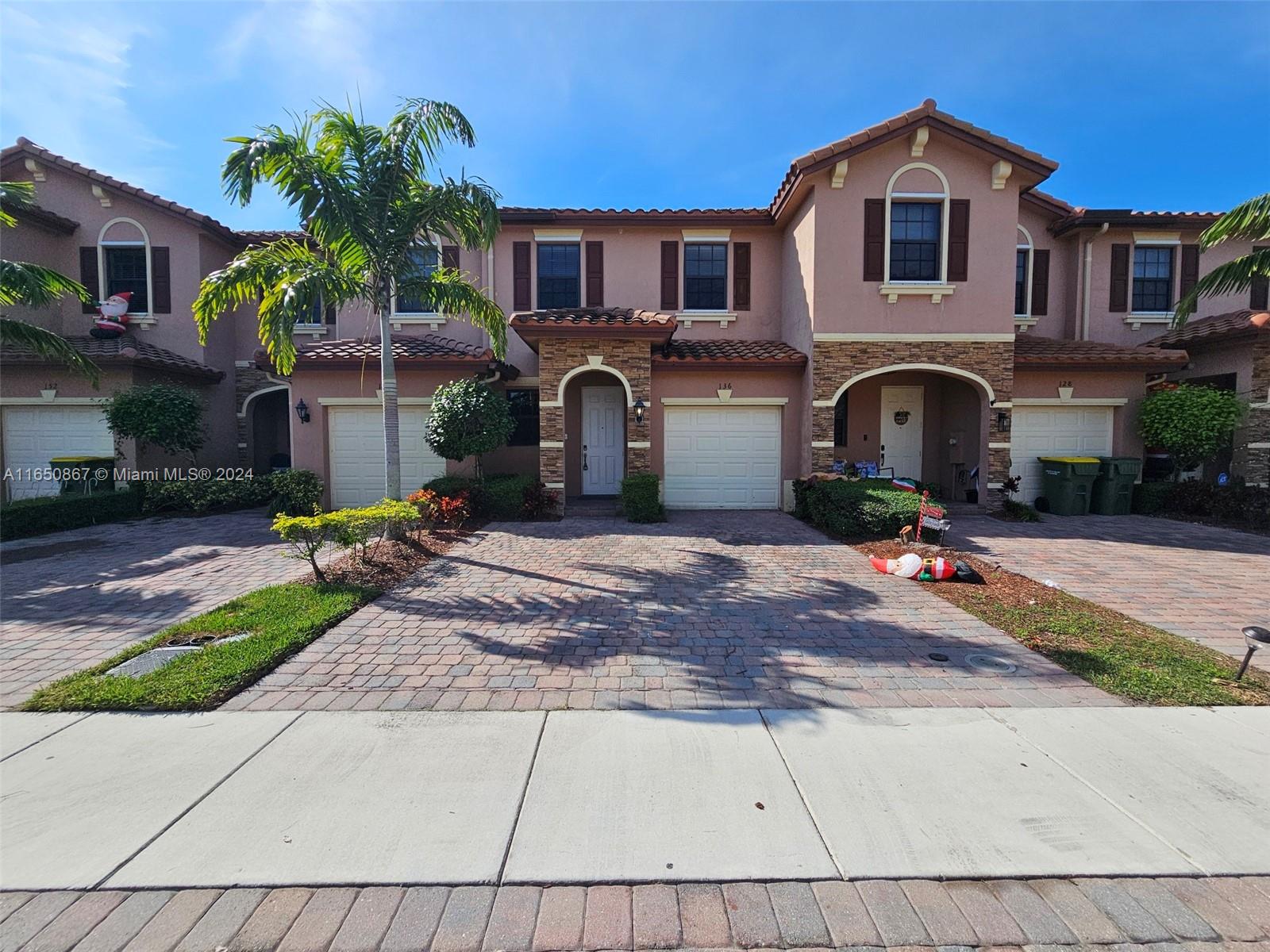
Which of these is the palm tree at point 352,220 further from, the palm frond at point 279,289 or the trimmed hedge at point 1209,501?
the trimmed hedge at point 1209,501

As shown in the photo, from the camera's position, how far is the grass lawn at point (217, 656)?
3832 millimetres

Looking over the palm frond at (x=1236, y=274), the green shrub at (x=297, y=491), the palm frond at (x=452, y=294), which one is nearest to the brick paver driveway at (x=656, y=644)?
the palm frond at (x=452, y=294)

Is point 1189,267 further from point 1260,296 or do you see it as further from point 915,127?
point 915,127

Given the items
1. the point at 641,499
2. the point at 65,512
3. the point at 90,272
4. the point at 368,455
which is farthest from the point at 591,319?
the point at 90,272

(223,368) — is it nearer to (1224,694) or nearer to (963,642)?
(963,642)

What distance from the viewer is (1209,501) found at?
1131cm

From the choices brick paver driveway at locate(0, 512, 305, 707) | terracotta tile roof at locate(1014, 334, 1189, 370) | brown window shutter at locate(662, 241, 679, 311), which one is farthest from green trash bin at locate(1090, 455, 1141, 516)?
brick paver driveway at locate(0, 512, 305, 707)

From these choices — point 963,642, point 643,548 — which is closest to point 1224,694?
point 963,642

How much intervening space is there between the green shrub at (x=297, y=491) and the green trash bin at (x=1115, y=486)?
1675 centimetres

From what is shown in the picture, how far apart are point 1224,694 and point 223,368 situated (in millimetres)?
19410

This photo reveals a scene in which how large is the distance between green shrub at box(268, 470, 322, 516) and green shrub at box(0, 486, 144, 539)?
284 centimetres

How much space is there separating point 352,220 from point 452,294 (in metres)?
1.63

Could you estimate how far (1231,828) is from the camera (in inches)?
105

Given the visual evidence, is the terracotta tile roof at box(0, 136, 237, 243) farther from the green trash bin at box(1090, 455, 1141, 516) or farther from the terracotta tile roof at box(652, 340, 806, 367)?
the green trash bin at box(1090, 455, 1141, 516)
